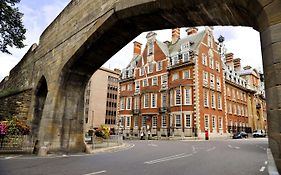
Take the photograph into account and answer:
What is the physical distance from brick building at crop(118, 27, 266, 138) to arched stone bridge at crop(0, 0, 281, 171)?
24.5 m

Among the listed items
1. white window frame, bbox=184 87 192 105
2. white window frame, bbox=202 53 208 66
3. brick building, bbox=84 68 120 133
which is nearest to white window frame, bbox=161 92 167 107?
white window frame, bbox=184 87 192 105

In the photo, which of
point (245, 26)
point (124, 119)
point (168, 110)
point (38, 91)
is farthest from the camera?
point (124, 119)

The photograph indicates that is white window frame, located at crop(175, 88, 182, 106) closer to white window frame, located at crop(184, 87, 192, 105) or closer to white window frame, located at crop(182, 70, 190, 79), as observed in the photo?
white window frame, located at crop(184, 87, 192, 105)

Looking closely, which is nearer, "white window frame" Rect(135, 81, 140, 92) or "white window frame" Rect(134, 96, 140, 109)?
"white window frame" Rect(134, 96, 140, 109)

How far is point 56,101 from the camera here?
33.0ft

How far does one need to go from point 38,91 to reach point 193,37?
32.3m

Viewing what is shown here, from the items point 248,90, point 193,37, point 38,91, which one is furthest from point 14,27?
point 248,90

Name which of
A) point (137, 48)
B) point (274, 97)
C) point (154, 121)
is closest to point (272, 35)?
point (274, 97)

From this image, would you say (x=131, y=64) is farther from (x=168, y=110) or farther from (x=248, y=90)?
→ (x=248, y=90)

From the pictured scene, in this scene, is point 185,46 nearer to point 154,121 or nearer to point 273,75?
point 154,121

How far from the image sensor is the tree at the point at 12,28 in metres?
12.8

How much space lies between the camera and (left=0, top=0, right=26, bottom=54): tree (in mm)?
12750

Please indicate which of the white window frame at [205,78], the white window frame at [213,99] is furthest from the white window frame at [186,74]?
the white window frame at [213,99]

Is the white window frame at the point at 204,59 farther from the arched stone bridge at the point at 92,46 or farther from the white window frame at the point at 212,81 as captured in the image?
the arched stone bridge at the point at 92,46
